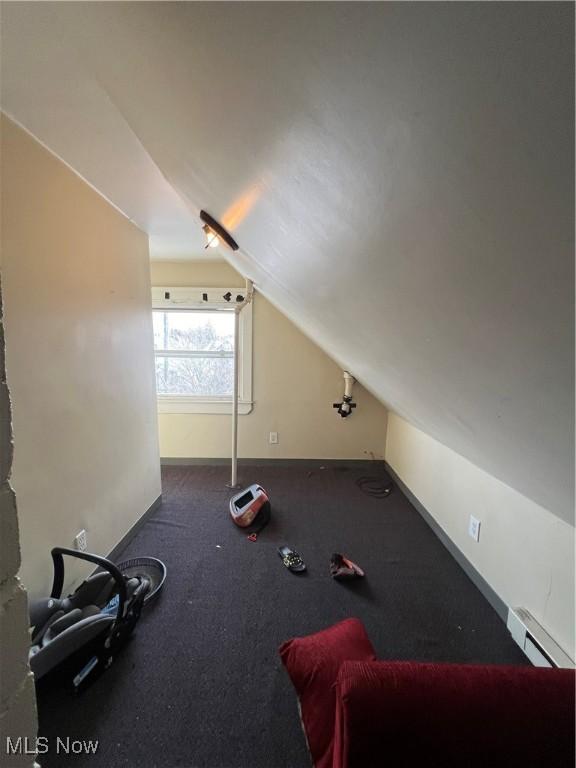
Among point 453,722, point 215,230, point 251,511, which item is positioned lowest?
point 251,511

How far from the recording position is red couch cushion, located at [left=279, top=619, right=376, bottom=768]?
0.91m

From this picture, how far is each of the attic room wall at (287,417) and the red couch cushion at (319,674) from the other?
8.29 ft

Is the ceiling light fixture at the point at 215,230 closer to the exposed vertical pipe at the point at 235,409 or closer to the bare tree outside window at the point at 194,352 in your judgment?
the exposed vertical pipe at the point at 235,409

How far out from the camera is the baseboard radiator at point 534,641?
1.24 metres

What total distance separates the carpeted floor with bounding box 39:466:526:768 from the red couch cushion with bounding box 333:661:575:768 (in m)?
0.75

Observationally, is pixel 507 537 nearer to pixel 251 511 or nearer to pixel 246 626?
pixel 246 626

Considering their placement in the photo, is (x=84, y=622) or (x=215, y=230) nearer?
(x=84, y=622)

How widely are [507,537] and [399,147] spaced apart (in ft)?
6.40

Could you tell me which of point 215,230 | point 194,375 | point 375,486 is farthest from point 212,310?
point 375,486

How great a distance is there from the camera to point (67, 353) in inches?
61.3

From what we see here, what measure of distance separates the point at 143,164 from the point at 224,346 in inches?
84.8

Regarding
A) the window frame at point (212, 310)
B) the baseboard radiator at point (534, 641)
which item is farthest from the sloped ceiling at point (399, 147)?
the window frame at point (212, 310)

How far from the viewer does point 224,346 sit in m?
3.55

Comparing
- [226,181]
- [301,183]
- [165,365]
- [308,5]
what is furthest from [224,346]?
[308,5]
